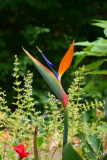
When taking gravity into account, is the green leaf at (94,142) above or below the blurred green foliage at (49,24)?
below

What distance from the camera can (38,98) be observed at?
335 cm

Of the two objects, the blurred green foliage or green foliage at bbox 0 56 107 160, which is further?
the blurred green foliage

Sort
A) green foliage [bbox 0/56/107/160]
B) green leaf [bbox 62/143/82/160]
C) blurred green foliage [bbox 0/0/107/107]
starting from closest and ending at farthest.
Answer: green leaf [bbox 62/143/82/160] < green foliage [bbox 0/56/107/160] < blurred green foliage [bbox 0/0/107/107]

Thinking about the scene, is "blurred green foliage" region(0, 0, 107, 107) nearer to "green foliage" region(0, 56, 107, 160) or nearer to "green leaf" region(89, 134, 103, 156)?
"green foliage" region(0, 56, 107, 160)

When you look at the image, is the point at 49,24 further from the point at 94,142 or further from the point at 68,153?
the point at 68,153

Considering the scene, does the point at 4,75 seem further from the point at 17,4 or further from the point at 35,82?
the point at 17,4

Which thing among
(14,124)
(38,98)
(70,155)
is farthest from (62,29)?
(70,155)

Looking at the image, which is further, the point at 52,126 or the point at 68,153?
the point at 52,126

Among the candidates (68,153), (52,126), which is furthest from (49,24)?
(68,153)

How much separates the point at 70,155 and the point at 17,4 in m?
3.49

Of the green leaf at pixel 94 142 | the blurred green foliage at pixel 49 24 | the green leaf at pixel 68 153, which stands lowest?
the green leaf at pixel 68 153

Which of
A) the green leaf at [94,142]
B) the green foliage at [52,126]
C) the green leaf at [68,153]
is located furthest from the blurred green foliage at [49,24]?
the green leaf at [68,153]

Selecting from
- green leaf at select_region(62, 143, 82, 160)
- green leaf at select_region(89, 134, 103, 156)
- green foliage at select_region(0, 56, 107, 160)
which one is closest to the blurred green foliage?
green foliage at select_region(0, 56, 107, 160)

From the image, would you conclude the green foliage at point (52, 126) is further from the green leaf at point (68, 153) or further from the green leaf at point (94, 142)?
the green leaf at point (68, 153)
